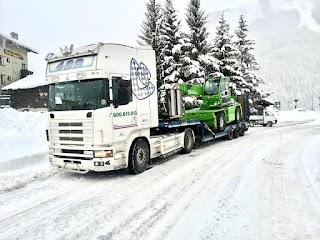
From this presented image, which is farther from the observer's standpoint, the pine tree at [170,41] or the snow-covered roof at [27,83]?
the snow-covered roof at [27,83]

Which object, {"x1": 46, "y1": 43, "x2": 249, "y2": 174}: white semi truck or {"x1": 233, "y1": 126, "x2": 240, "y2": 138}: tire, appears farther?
{"x1": 233, "y1": 126, "x2": 240, "y2": 138}: tire

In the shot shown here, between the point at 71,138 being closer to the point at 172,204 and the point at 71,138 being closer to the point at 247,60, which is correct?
the point at 172,204

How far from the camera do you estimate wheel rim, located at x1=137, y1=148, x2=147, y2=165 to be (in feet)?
28.3

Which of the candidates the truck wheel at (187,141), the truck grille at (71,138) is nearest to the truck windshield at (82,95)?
the truck grille at (71,138)

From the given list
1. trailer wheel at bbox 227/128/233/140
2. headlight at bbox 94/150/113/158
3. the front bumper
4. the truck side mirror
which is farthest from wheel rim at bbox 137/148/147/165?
trailer wheel at bbox 227/128/233/140

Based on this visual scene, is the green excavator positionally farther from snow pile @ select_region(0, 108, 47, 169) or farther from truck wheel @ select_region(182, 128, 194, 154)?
snow pile @ select_region(0, 108, 47, 169)

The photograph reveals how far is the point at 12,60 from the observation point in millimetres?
39969

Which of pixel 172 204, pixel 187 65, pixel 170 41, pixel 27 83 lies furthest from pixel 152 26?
pixel 172 204

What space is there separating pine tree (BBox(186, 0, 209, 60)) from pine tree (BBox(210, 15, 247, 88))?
6.31 feet

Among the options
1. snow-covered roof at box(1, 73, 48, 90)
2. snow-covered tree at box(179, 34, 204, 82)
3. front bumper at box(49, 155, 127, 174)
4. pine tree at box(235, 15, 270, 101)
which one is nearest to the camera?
front bumper at box(49, 155, 127, 174)

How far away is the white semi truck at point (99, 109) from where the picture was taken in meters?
7.51

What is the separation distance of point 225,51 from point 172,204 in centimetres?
2415

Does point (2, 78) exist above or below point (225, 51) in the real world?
below

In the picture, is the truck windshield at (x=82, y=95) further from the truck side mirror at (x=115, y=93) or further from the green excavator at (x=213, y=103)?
the green excavator at (x=213, y=103)
